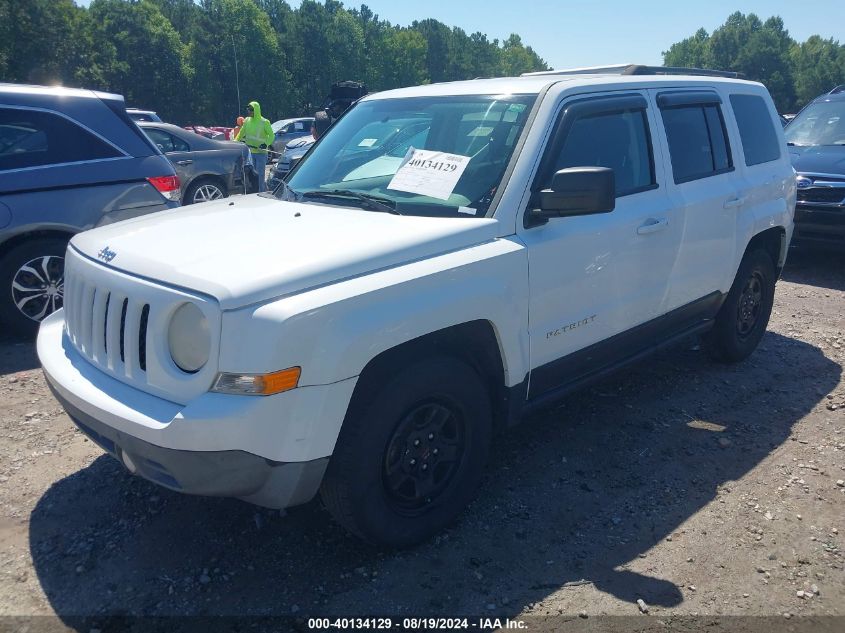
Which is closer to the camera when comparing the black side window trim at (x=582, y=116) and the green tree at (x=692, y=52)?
the black side window trim at (x=582, y=116)

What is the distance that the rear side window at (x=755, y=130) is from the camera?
5016mm

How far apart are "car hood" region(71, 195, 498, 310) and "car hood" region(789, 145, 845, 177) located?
670 centimetres

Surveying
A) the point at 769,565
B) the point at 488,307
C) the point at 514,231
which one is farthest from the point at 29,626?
the point at 769,565

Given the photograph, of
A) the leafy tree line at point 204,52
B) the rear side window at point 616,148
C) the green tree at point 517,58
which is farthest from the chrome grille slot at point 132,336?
the green tree at point 517,58

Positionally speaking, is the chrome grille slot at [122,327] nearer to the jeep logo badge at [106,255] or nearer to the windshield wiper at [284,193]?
the jeep logo badge at [106,255]

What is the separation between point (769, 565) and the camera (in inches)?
123

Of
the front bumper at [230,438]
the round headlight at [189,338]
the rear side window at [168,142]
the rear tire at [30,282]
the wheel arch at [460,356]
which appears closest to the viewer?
the front bumper at [230,438]

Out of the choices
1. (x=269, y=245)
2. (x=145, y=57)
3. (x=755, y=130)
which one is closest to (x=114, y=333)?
(x=269, y=245)

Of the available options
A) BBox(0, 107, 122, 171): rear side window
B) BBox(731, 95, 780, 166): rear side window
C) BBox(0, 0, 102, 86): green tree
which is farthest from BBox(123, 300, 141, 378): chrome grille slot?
BBox(0, 0, 102, 86): green tree

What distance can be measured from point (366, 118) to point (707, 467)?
2839 millimetres

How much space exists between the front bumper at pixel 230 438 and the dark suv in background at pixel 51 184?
335 cm

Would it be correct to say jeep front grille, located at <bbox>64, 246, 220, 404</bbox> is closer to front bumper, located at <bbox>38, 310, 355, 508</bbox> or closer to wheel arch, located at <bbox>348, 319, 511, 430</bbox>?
front bumper, located at <bbox>38, 310, 355, 508</bbox>

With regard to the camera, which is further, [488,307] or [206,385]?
[488,307]

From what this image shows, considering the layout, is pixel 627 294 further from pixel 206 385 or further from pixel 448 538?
pixel 206 385
